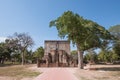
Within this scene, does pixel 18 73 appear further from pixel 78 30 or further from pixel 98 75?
pixel 78 30

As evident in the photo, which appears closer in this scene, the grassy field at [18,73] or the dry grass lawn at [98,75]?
the dry grass lawn at [98,75]

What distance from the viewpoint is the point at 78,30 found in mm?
Result: 36312

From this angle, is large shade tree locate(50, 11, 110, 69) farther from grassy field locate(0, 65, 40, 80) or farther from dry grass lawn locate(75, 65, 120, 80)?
grassy field locate(0, 65, 40, 80)

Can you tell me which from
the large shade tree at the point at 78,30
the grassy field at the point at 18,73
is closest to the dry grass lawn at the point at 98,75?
the grassy field at the point at 18,73

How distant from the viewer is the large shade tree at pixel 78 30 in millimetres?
35406

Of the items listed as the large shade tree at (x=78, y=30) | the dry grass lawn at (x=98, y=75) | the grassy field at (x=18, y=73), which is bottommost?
the dry grass lawn at (x=98, y=75)

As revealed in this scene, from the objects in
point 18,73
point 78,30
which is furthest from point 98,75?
point 78,30

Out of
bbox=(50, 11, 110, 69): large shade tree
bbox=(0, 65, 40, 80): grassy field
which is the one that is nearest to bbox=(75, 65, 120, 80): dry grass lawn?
bbox=(0, 65, 40, 80): grassy field

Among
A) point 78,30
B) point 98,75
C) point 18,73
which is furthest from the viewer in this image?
point 78,30

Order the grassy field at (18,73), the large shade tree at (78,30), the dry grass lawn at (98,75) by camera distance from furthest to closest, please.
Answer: the large shade tree at (78,30)
the grassy field at (18,73)
the dry grass lawn at (98,75)

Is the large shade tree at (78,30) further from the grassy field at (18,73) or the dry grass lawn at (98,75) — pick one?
the grassy field at (18,73)

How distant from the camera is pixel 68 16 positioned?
34.9m

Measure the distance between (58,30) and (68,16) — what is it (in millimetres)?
4488

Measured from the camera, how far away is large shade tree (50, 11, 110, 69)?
3541 centimetres
